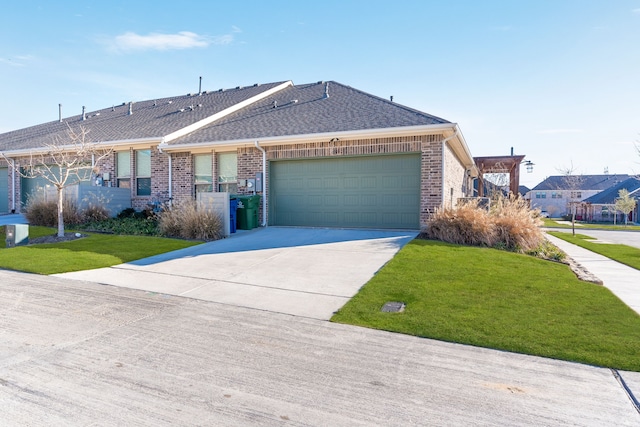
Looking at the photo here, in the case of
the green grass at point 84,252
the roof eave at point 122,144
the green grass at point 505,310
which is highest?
the roof eave at point 122,144

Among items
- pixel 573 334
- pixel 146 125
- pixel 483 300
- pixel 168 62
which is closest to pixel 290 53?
pixel 168 62

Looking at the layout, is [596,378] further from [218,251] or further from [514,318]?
[218,251]

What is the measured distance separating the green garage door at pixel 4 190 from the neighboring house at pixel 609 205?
5445 centimetres

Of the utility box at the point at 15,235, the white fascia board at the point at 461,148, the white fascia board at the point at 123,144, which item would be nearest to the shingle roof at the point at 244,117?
the white fascia board at the point at 123,144

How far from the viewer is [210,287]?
6.10m

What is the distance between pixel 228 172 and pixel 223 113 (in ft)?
11.7

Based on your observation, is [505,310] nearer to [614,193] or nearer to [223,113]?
[223,113]

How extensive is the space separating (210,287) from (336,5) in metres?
9.62

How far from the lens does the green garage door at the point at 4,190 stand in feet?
59.6

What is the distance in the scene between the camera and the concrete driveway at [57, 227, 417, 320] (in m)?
5.52

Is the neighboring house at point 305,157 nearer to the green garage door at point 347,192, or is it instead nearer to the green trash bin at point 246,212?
the green garage door at point 347,192

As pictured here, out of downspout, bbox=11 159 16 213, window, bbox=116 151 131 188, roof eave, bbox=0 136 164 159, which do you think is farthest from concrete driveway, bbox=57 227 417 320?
downspout, bbox=11 159 16 213

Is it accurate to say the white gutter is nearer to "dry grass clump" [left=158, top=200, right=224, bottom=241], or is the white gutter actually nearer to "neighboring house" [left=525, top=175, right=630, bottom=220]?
"dry grass clump" [left=158, top=200, right=224, bottom=241]

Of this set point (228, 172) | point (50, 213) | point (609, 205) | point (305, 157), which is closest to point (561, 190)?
point (609, 205)
